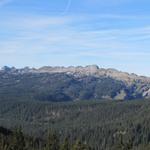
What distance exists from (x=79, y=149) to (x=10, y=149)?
34.1 meters

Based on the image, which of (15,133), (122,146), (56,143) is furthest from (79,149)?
(15,133)

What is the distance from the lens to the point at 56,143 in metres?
171

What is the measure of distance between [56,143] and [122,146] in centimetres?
3156

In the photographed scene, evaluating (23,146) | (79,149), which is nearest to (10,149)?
(23,146)

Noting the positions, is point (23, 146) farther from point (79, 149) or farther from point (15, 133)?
point (79, 149)

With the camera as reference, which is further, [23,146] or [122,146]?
[23,146]

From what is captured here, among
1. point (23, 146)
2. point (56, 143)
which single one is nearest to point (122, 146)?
point (56, 143)

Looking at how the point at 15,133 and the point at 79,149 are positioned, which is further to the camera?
the point at 15,133

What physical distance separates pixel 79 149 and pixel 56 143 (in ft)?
107

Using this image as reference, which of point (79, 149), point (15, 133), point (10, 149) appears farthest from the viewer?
point (15, 133)

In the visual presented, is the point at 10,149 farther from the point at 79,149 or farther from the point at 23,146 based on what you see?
the point at 79,149

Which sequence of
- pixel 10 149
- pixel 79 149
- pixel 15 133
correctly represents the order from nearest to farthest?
pixel 79 149 → pixel 10 149 → pixel 15 133

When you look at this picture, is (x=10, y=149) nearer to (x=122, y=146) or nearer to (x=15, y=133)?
(x=15, y=133)

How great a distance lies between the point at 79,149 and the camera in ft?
456
